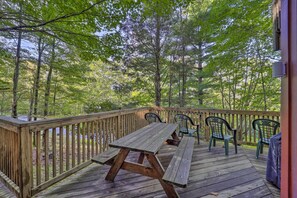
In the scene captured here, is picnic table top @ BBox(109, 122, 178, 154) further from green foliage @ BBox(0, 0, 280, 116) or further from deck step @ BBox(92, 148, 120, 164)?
green foliage @ BBox(0, 0, 280, 116)

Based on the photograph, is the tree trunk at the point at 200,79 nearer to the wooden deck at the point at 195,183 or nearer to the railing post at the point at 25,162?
the wooden deck at the point at 195,183

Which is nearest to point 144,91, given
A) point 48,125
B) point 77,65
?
point 77,65

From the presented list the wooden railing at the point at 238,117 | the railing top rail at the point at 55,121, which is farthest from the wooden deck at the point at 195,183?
the wooden railing at the point at 238,117

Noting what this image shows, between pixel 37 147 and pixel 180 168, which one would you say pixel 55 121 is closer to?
pixel 37 147

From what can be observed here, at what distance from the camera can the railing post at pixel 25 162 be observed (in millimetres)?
2070

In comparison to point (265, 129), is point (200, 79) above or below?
above

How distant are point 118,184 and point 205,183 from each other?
1.28 m

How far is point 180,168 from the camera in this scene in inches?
86.8

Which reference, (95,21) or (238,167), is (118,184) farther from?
(95,21)

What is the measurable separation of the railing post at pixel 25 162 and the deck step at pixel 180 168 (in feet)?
5.34

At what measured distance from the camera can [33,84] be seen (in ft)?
25.3

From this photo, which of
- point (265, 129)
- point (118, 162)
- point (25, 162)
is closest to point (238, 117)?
point (265, 129)

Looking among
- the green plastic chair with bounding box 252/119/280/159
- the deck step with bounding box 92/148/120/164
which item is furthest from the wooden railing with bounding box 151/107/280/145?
the deck step with bounding box 92/148/120/164

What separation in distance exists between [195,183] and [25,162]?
89.5 inches
